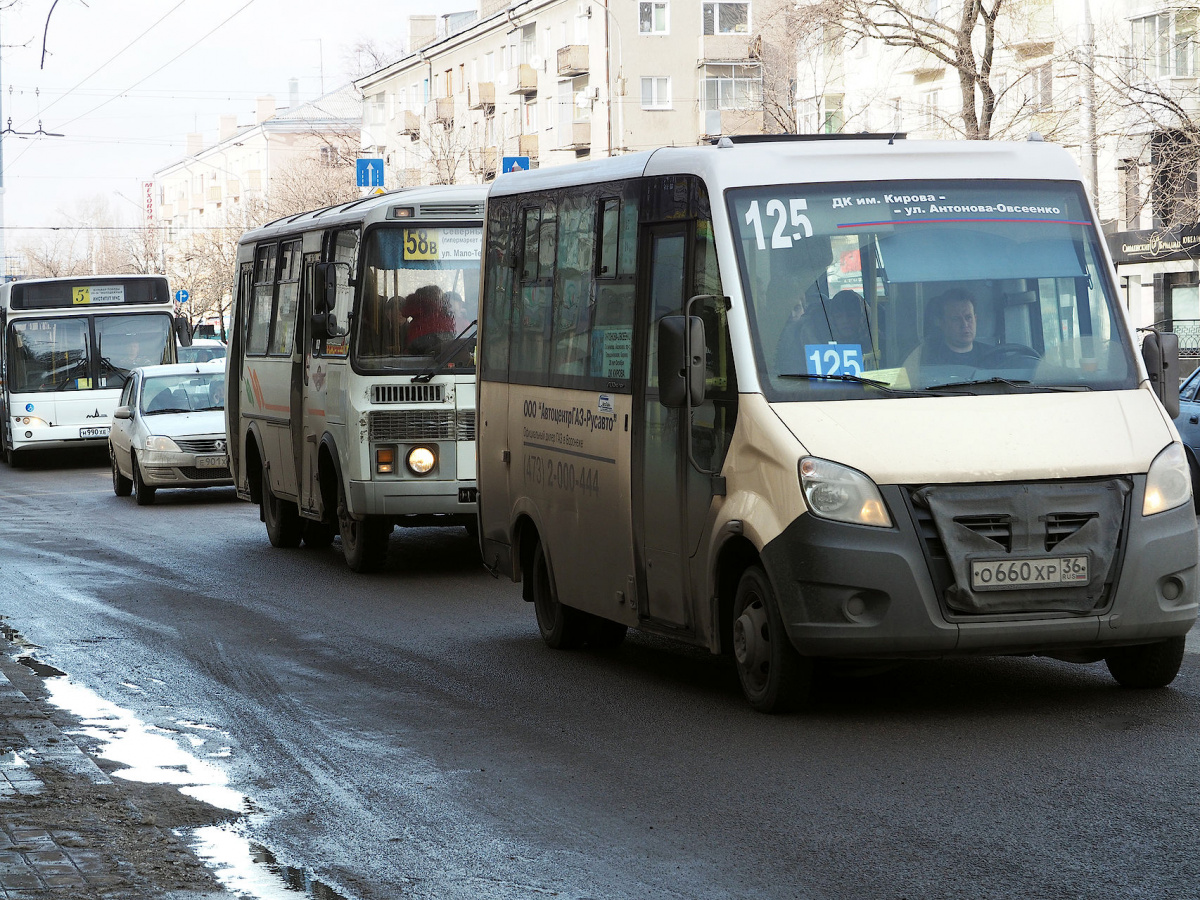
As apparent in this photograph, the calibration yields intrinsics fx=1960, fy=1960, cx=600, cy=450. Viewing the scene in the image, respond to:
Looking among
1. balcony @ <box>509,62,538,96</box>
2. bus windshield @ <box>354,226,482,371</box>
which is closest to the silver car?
bus windshield @ <box>354,226,482,371</box>

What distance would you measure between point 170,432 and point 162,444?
32 cm

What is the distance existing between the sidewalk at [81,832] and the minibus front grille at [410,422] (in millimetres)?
6404

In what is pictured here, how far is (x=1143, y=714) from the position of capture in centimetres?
796

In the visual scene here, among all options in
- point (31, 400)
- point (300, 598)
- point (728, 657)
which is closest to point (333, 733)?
point (728, 657)

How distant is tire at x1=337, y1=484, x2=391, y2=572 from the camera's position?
49.4ft

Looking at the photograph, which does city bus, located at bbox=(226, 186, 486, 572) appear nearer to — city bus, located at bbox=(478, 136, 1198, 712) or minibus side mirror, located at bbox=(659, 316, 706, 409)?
city bus, located at bbox=(478, 136, 1198, 712)

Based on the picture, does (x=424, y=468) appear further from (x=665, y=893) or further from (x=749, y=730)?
(x=665, y=893)

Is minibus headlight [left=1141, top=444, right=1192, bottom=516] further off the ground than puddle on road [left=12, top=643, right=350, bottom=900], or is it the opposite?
minibus headlight [left=1141, top=444, right=1192, bottom=516]

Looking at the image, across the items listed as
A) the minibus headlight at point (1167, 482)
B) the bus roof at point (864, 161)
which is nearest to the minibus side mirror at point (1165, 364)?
the minibus headlight at point (1167, 482)

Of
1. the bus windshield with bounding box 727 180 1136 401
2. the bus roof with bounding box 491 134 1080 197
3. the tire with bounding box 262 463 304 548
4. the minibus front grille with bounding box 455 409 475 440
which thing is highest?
the bus roof with bounding box 491 134 1080 197

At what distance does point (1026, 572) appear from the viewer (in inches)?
303

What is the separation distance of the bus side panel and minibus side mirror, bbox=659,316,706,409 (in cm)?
90

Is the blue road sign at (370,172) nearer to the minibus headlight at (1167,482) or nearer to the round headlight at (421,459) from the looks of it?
the round headlight at (421,459)

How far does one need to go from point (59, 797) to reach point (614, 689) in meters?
3.12
